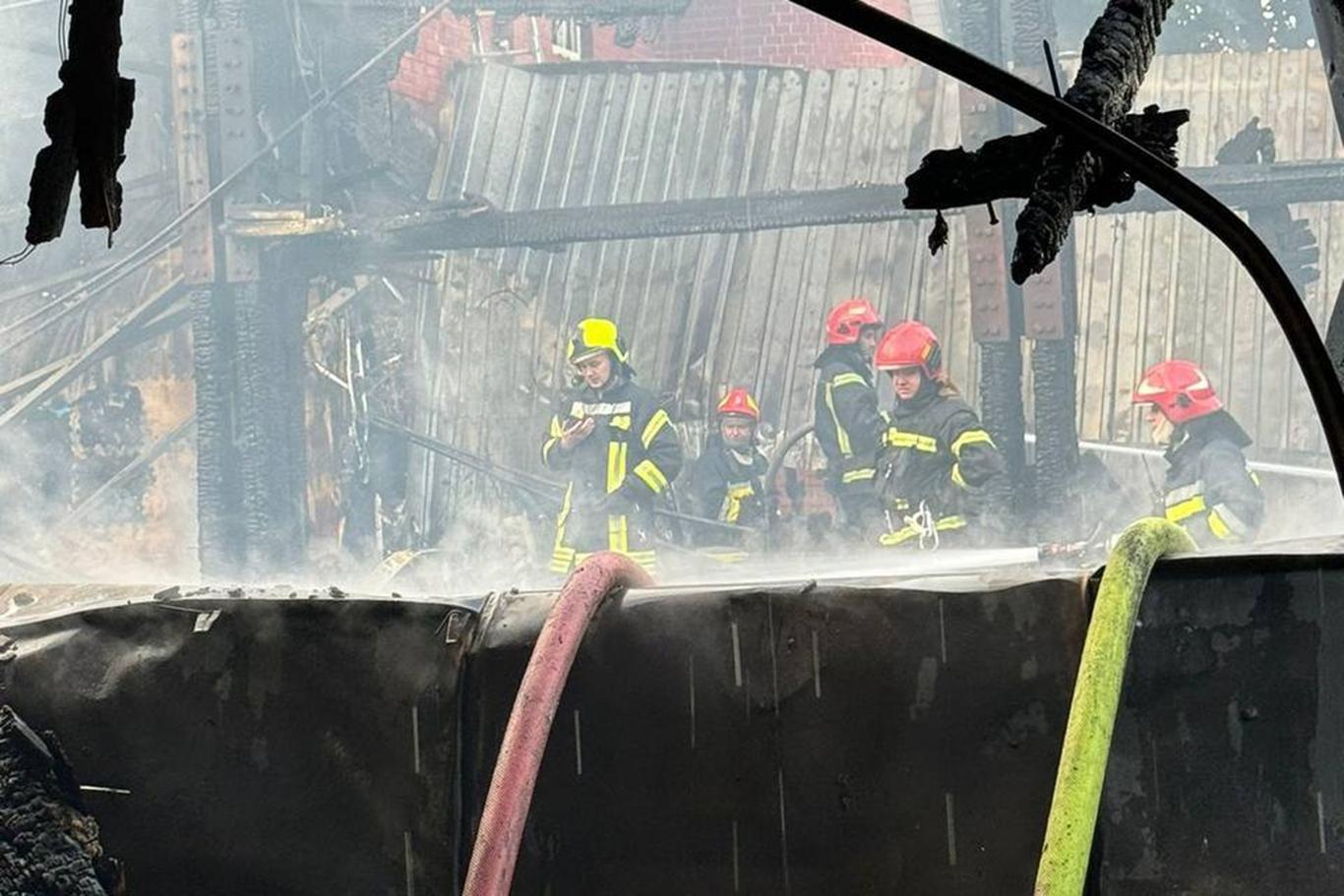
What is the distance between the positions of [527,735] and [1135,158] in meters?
0.96

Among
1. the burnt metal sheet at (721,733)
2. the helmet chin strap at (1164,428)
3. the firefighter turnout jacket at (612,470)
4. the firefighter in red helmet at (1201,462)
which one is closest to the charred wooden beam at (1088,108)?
the burnt metal sheet at (721,733)

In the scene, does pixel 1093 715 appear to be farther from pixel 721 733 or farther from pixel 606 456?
pixel 606 456

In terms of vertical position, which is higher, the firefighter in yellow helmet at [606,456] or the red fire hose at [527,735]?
the red fire hose at [527,735]

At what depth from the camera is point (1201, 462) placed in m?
8.73

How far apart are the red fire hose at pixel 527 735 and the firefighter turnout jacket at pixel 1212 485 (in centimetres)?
701

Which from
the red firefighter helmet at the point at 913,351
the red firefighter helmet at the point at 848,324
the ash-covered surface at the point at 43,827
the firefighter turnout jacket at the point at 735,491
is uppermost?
the red firefighter helmet at the point at 848,324

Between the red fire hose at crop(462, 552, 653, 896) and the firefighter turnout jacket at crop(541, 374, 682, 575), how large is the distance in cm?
801

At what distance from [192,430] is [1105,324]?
7618mm

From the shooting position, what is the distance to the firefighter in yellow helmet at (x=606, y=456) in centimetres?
1020

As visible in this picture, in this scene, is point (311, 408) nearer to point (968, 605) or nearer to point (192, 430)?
point (192, 430)

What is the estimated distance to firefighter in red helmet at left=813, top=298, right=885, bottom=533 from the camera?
978cm

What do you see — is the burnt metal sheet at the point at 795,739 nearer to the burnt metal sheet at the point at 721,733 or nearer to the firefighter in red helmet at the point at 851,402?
the burnt metal sheet at the point at 721,733

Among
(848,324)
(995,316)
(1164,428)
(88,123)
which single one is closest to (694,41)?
(848,324)

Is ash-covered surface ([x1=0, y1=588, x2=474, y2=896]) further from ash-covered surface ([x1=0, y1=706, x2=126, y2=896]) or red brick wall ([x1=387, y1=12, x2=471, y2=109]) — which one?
red brick wall ([x1=387, y1=12, x2=471, y2=109])
